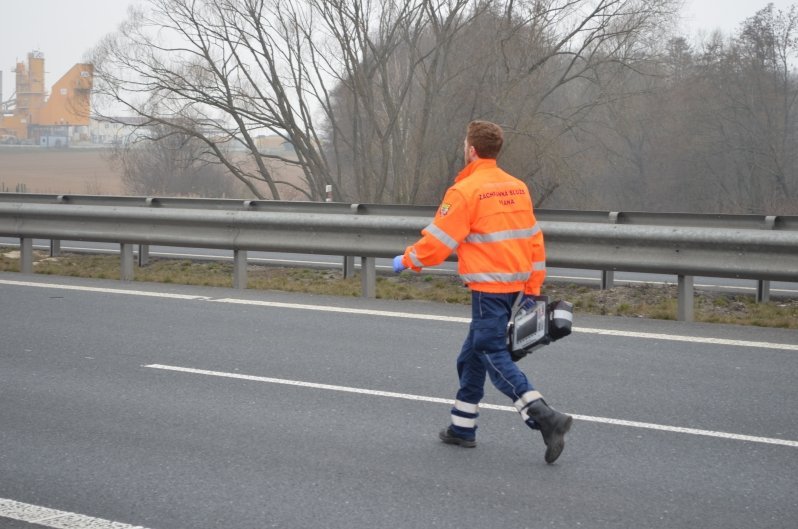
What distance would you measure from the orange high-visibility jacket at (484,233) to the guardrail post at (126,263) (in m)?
7.47

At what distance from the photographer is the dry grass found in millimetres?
9703

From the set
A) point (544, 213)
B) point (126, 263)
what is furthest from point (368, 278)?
point (126, 263)

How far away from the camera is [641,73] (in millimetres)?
27531

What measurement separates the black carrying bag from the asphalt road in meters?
0.58

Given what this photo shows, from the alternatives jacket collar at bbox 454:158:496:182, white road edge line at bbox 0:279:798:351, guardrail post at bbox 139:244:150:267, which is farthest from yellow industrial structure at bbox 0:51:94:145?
jacket collar at bbox 454:158:496:182

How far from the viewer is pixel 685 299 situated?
9.20m

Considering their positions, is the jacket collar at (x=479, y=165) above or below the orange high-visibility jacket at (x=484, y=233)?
above

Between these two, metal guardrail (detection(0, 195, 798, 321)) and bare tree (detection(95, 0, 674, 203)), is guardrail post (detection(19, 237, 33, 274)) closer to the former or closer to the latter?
metal guardrail (detection(0, 195, 798, 321))

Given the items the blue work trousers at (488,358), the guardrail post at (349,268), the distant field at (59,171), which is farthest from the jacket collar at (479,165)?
the distant field at (59,171)

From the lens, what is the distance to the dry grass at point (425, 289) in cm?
970

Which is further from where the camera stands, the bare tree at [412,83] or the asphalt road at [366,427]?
the bare tree at [412,83]

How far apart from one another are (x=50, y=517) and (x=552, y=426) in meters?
2.29

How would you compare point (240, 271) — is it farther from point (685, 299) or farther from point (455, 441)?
point (455, 441)

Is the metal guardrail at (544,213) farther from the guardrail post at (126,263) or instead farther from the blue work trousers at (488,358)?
the blue work trousers at (488,358)
